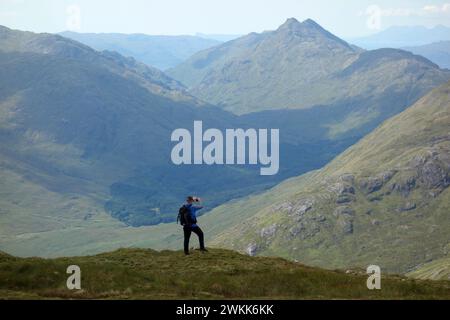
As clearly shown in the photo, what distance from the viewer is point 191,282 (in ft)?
203

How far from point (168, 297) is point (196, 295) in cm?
365

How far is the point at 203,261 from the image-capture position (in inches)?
2731

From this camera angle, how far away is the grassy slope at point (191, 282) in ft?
190

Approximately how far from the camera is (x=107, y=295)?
182 feet

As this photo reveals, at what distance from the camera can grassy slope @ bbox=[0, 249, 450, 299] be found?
58.0m
